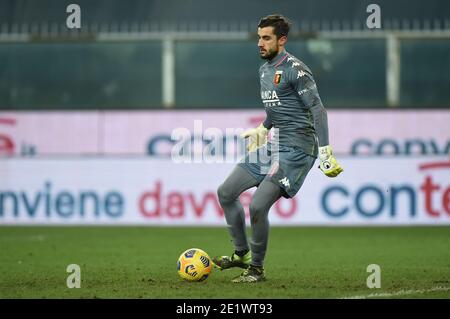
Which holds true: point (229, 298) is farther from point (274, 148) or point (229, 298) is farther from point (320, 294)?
point (274, 148)

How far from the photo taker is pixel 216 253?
42.6 feet

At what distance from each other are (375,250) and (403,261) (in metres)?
1.59

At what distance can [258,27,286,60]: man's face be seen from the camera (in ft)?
31.5

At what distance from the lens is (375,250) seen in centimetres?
1357

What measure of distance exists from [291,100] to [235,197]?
3.57 feet

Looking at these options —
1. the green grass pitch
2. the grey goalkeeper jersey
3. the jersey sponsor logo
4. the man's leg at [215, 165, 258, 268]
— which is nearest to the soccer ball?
the green grass pitch

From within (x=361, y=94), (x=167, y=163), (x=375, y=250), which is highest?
(x=361, y=94)

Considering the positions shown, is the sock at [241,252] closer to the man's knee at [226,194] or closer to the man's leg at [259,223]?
the man's leg at [259,223]

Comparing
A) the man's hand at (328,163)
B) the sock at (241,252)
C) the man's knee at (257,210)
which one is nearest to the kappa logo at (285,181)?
the man's knee at (257,210)

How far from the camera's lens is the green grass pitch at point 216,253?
9.05 m

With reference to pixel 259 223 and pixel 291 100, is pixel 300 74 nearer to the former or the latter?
pixel 291 100

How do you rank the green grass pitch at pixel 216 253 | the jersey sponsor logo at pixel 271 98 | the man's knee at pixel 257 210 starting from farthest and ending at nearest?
the jersey sponsor logo at pixel 271 98
the man's knee at pixel 257 210
the green grass pitch at pixel 216 253

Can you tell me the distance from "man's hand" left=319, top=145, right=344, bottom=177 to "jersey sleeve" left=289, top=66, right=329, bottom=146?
7cm
